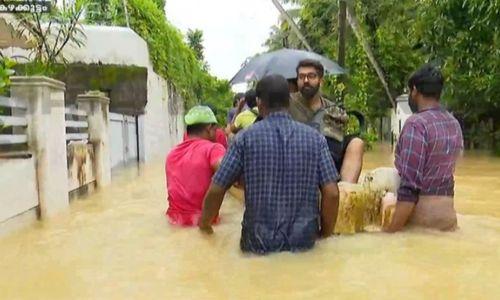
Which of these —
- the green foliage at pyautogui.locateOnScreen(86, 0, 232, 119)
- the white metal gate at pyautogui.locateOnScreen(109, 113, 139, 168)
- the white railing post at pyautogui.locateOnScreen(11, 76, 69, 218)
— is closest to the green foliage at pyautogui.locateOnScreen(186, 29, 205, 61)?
the green foliage at pyautogui.locateOnScreen(86, 0, 232, 119)

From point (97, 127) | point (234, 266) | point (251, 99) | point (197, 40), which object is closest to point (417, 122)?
point (234, 266)

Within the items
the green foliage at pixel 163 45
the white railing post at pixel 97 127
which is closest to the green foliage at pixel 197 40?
the green foliage at pixel 163 45

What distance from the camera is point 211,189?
389 cm

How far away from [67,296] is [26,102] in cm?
360

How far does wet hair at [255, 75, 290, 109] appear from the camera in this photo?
385 centimetres

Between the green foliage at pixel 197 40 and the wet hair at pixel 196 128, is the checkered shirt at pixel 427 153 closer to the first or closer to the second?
the wet hair at pixel 196 128

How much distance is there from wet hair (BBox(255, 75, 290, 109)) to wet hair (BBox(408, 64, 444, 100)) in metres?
1.08

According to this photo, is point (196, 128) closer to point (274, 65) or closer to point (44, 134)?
point (44, 134)

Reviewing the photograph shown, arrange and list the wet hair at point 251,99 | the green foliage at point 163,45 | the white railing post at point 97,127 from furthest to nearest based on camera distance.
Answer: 1. the green foliage at point 163,45
2. the white railing post at point 97,127
3. the wet hair at point 251,99

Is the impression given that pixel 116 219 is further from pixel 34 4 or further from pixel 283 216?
pixel 34 4

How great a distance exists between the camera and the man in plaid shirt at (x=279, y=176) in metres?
3.76

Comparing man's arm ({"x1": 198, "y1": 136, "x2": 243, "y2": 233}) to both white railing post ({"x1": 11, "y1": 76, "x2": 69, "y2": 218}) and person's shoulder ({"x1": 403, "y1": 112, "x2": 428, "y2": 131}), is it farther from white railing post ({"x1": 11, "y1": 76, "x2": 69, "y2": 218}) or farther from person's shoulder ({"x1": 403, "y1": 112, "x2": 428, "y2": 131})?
white railing post ({"x1": 11, "y1": 76, "x2": 69, "y2": 218})

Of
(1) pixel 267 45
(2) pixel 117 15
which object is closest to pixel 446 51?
(2) pixel 117 15

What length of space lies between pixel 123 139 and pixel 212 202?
10702mm
